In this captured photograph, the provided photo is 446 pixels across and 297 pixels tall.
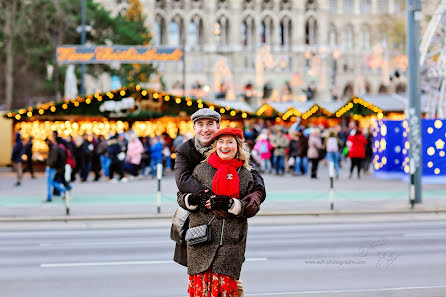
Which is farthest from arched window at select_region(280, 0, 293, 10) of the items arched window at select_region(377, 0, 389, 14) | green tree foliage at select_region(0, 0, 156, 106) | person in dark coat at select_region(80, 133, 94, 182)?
person in dark coat at select_region(80, 133, 94, 182)

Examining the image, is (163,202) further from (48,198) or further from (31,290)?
(31,290)

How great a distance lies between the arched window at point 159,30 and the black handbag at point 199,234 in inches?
3879

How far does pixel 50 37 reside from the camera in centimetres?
5956

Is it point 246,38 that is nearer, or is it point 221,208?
point 221,208

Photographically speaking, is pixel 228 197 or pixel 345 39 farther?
pixel 345 39

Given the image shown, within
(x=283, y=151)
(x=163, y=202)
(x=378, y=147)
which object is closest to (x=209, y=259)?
(x=163, y=202)

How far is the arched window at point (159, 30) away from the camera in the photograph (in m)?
104

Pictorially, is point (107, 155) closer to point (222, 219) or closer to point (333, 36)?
point (222, 219)

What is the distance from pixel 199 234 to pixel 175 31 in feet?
335

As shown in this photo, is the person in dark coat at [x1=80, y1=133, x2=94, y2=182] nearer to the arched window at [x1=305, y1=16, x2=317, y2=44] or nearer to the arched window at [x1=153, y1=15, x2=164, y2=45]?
the arched window at [x1=153, y1=15, x2=164, y2=45]

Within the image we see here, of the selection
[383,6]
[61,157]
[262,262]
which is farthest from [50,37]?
[383,6]

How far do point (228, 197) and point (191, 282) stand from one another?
75 cm

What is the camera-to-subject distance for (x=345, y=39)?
117 metres

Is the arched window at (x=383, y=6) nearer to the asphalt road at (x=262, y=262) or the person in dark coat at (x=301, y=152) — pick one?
the person in dark coat at (x=301, y=152)
